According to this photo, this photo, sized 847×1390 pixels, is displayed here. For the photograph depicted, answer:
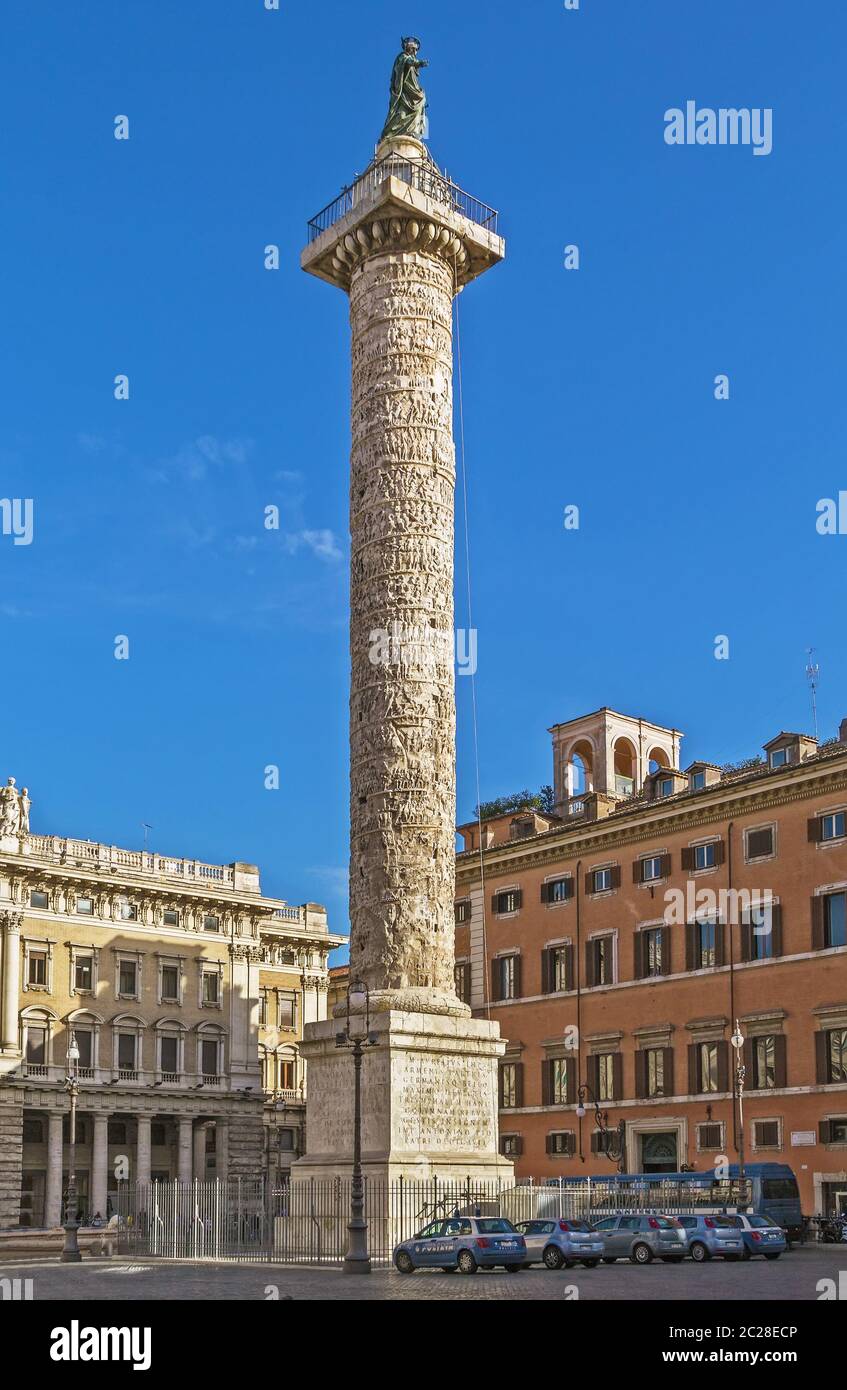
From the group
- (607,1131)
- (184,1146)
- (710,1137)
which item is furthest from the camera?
(184,1146)

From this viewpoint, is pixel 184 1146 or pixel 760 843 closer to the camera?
pixel 760 843

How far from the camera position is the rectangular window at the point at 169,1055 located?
5903 centimetres

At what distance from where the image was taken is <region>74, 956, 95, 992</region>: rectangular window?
188ft

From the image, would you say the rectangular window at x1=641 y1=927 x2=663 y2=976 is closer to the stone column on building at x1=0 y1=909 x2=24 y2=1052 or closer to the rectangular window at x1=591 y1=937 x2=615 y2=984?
the rectangular window at x1=591 y1=937 x2=615 y2=984

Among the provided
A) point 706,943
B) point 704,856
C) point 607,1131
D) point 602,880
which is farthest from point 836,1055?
point 602,880

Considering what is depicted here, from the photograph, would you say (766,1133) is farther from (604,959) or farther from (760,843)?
(604,959)

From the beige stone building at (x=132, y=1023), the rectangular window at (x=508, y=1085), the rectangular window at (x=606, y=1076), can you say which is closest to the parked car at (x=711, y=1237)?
the rectangular window at (x=606, y=1076)

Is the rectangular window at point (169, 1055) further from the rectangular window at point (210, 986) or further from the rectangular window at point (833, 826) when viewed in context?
the rectangular window at point (833, 826)

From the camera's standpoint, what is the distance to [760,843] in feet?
138

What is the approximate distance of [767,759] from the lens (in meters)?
43.8

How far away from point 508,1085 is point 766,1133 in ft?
33.6

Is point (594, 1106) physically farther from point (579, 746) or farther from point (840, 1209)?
point (579, 746)
